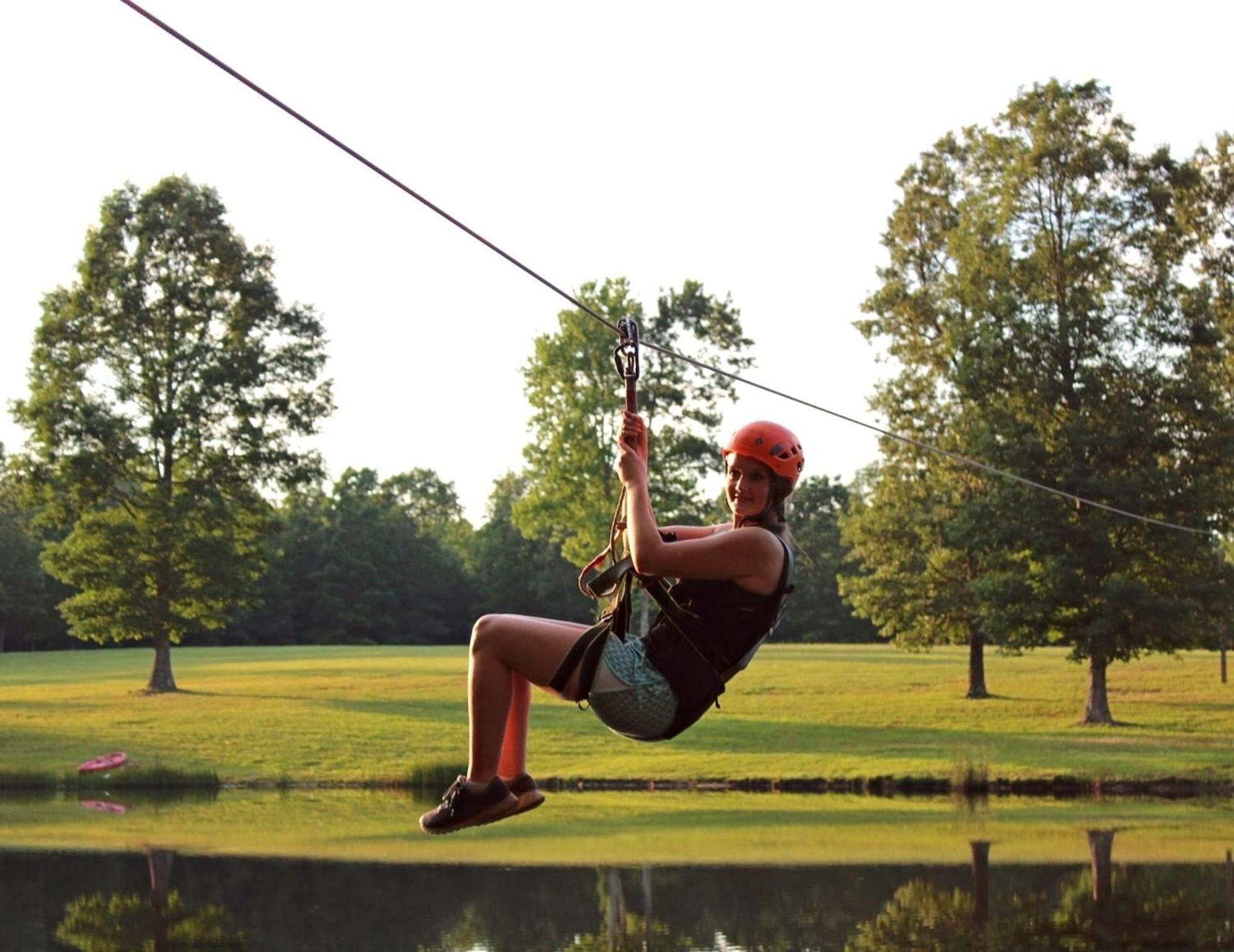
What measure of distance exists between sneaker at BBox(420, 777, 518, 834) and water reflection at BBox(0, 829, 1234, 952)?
14757mm

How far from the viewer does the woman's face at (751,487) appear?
301 inches

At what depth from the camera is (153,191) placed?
4888 centimetres

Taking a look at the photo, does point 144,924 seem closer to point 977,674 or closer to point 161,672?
point 161,672

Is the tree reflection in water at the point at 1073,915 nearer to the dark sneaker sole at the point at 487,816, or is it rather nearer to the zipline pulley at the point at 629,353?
the dark sneaker sole at the point at 487,816

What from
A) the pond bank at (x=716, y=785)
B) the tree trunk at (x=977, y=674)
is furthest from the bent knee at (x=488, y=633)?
the tree trunk at (x=977, y=674)

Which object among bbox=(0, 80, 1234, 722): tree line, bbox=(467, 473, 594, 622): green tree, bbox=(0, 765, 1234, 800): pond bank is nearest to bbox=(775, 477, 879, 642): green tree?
bbox=(467, 473, 594, 622): green tree

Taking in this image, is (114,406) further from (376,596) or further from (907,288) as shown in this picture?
(376,596)

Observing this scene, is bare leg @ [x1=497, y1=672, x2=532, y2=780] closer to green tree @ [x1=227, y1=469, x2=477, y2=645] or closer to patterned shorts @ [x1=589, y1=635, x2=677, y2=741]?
patterned shorts @ [x1=589, y1=635, x2=677, y2=741]

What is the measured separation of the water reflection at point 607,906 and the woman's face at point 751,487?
15.0 metres

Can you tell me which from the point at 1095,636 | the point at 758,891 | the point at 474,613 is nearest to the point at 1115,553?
the point at 1095,636

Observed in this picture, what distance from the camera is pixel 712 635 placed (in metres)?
7.51

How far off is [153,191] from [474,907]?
2962 centimetres

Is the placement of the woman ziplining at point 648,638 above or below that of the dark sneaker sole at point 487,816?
above

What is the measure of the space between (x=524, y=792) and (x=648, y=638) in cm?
86
